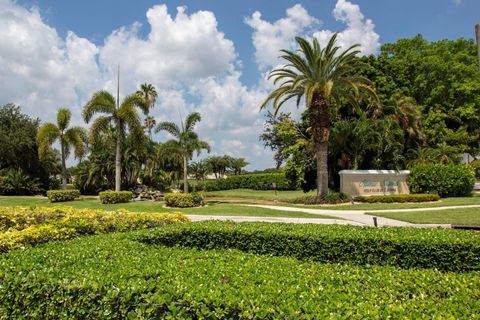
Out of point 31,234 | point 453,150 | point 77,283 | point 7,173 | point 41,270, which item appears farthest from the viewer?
point 7,173

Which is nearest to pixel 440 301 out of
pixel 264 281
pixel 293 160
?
pixel 264 281

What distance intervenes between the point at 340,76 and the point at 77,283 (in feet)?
70.7

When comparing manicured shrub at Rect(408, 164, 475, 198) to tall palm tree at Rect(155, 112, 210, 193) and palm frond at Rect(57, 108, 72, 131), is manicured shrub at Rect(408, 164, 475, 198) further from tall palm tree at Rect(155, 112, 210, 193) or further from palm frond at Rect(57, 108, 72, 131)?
palm frond at Rect(57, 108, 72, 131)

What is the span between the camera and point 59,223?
26.4 ft

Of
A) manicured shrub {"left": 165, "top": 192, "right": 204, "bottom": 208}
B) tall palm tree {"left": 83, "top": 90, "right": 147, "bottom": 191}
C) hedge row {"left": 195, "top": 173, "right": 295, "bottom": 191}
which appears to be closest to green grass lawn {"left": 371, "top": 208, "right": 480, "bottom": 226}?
manicured shrub {"left": 165, "top": 192, "right": 204, "bottom": 208}

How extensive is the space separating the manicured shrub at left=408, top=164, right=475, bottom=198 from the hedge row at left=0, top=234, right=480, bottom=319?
939 inches

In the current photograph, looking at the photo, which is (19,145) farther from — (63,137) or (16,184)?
(63,137)

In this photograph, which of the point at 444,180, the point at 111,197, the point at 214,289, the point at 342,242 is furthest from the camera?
the point at 444,180

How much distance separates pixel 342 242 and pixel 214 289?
3505 mm

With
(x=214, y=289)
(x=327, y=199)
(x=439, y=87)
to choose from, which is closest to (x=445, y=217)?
(x=327, y=199)

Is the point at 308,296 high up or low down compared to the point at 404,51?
down

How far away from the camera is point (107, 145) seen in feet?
122

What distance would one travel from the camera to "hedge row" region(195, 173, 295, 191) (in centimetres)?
4250

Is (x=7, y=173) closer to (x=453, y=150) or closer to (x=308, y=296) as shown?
(x=308, y=296)
